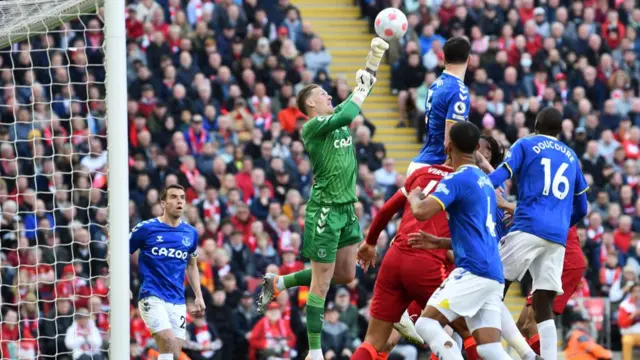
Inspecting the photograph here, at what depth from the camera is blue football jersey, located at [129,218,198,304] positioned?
1362cm

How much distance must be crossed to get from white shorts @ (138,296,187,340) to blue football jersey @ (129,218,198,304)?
0.05m

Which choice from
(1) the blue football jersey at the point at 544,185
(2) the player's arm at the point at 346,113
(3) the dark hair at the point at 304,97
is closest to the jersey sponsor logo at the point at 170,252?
(3) the dark hair at the point at 304,97

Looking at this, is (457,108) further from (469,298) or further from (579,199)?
(469,298)

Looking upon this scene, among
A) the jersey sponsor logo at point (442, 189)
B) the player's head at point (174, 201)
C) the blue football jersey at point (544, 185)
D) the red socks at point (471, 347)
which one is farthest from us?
the player's head at point (174, 201)

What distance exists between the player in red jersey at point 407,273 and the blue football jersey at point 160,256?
330cm

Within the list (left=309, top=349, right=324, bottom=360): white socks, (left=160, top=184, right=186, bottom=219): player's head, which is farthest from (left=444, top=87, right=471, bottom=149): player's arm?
(left=160, top=184, right=186, bottom=219): player's head

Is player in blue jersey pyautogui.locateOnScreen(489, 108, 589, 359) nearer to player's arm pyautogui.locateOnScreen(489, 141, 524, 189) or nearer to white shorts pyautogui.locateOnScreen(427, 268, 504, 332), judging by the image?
player's arm pyautogui.locateOnScreen(489, 141, 524, 189)

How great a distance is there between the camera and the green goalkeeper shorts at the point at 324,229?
12023 millimetres

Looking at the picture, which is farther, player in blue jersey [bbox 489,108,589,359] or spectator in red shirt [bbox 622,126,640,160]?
spectator in red shirt [bbox 622,126,640,160]

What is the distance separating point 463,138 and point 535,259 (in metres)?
1.98

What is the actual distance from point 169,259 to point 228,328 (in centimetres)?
364

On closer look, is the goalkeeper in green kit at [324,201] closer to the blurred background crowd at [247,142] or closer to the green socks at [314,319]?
the green socks at [314,319]

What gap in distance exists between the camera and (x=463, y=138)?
10078 mm

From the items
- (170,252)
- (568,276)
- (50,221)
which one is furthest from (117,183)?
(50,221)
